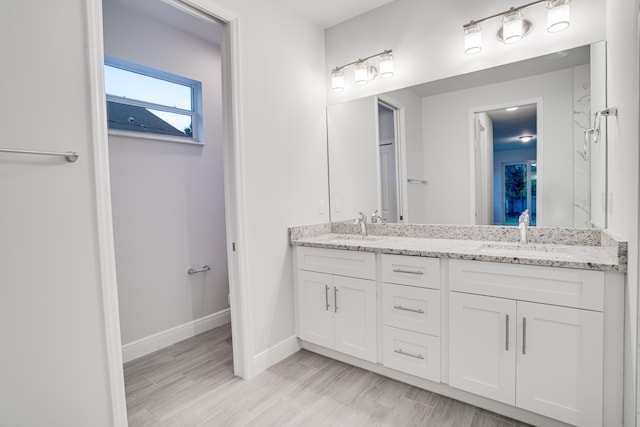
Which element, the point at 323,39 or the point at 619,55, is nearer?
the point at 619,55

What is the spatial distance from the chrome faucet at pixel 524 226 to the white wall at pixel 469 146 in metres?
0.07

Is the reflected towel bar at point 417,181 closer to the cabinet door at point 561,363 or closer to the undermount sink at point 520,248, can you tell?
the undermount sink at point 520,248

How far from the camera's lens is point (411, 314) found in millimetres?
1927

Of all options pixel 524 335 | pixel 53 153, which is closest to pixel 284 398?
pixel 524 335

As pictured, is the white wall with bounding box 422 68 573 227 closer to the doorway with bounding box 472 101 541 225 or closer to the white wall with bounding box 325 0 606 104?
the doorway with bounding box 472 101 541 225

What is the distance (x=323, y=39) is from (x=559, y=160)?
202 centimetres

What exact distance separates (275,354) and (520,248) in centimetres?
174

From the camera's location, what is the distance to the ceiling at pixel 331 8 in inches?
96.5

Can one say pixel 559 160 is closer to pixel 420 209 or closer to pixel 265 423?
pixel 420 209

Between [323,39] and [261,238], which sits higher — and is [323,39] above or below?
above

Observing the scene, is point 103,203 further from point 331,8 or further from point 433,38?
point 433,38

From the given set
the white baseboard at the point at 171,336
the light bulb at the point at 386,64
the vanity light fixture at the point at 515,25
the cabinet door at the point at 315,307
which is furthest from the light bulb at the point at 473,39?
the white baseboard at the point at 171,336

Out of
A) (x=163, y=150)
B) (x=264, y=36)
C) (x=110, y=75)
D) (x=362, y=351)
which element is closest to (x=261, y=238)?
(x=362, y=351)

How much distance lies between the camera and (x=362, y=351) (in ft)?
7.04
